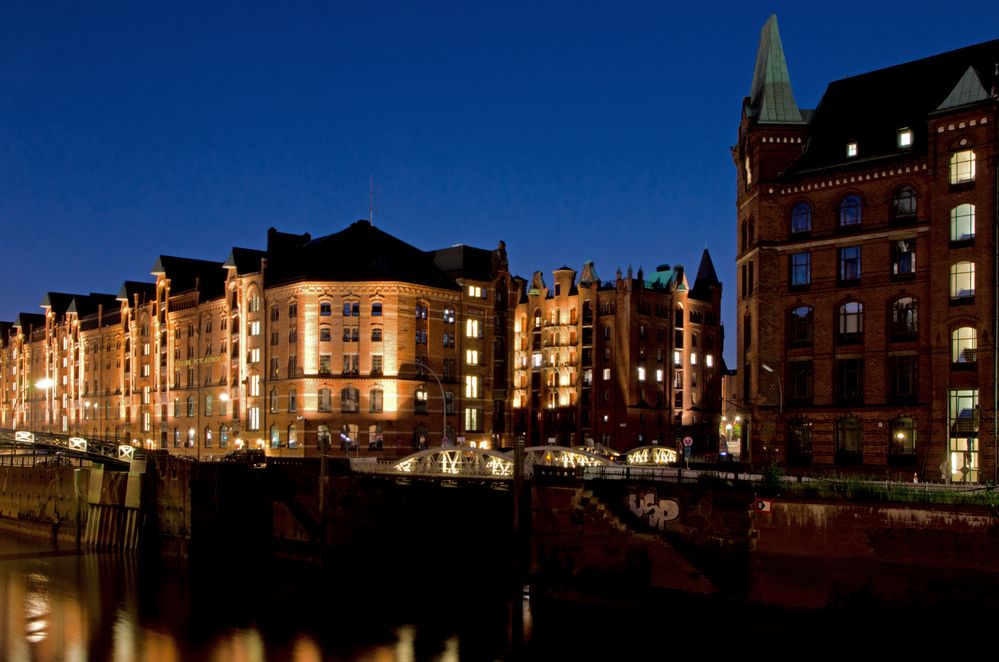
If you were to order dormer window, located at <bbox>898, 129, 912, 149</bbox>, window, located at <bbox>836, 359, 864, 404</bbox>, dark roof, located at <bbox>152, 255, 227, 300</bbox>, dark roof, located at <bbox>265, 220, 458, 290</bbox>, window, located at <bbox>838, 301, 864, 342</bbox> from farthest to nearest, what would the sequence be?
dark roof, located at <bbox>152, 255, 227, 300</bbox>, dark roof, located at <bbox>265, 220, 458, 290</bbox>, window, located at <bbox>838, 301, 864, 342</bbox>, window, located at <bbox>836, 359, 864, 404</bbox>, dormer window, located at <bbox>898, 129, 912, 149</bbox>

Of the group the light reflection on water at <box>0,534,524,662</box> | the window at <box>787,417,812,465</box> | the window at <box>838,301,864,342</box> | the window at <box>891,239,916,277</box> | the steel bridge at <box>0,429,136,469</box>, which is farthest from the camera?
the steel bridge at <box>0,429,136,469</box>

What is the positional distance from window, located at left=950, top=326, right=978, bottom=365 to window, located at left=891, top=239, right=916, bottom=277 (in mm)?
4455

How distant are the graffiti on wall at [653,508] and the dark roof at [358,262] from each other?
53.6 m

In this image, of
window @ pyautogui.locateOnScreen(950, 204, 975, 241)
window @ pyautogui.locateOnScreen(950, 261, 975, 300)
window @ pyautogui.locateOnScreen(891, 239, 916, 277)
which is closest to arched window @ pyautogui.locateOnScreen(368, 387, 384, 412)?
window @ pyautogui.locateOnScreen(891, 239, 916, 277)

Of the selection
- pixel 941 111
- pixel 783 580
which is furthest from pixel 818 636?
pixel 941 111

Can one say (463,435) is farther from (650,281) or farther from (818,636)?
(818,636)

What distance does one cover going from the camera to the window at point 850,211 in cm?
5897

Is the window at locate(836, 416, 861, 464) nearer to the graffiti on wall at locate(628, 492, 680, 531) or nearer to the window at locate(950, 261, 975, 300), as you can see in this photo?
the window at locate(950, 261, 975, 300)

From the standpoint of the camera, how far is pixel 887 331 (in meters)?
57.6

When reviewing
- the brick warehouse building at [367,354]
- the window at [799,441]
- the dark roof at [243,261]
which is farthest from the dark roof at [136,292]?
the window at [799,441]

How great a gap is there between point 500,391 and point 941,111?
59043 mm

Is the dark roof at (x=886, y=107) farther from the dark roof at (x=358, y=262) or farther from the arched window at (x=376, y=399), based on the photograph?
the arched window at (x=376, y=399)

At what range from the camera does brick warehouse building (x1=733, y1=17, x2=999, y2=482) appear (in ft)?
175

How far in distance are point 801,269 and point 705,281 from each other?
3353 inches
